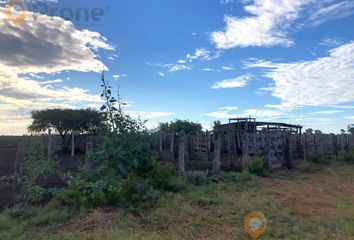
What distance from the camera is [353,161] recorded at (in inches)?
830

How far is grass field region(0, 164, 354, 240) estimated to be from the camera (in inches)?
228

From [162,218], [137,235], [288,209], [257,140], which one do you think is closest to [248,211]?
[288,209]

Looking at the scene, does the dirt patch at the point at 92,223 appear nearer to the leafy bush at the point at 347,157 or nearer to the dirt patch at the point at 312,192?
the dirt patch at the point at 312,192

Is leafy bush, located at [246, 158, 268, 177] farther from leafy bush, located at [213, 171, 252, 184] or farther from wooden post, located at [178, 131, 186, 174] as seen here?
wooden post, located at [178, 131, 186, 174]

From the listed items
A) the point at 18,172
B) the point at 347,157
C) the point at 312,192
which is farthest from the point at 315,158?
the point at 18,172

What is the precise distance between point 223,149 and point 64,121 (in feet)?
57.6

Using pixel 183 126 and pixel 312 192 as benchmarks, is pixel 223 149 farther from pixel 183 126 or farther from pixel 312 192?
pixel 183 126

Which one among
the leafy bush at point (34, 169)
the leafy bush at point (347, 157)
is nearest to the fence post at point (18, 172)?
the leafy bush at point (34, 169)

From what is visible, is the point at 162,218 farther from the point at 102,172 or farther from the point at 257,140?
the point at 257,140

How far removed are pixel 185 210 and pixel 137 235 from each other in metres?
1.84

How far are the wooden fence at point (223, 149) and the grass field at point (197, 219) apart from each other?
264 cm

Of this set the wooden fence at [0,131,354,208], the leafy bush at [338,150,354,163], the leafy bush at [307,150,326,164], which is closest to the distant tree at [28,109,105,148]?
the wooden fence at [0,131,354,208]

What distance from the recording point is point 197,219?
6.70 m

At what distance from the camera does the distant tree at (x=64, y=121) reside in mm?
32750
